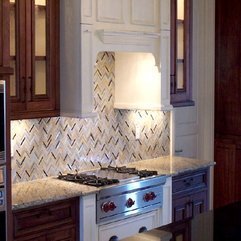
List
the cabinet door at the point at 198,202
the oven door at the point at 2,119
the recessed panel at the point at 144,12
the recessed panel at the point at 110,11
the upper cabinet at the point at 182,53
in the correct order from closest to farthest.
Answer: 1. the oven door at the point at 2,119
2. the recessed panel at the point at 110,11
3. the recessed panel at the point at 144,12
4. the cabinet door at the point at 198,202
5. the upper cabinet at the point at 182,53

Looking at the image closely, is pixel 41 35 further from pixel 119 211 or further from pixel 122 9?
pixel 119 211

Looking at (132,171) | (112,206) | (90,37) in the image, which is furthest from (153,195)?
(90,37)

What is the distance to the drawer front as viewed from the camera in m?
4.03

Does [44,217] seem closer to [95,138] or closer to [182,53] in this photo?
[95,138]

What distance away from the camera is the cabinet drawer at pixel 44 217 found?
351cm

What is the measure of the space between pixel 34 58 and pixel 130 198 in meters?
1.21

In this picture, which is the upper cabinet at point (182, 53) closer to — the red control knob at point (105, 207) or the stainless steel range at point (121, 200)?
the stainless steel range at point (121, 200)

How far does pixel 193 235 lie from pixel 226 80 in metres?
3.52

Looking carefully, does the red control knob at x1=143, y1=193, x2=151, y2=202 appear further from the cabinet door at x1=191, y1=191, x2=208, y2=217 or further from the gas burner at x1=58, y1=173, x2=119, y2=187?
the cabinet door at x1=191, y1=191, x2=208, y2=217

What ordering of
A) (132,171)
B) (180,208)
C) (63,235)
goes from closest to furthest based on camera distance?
(63,235) < (132,171) < (180,208)

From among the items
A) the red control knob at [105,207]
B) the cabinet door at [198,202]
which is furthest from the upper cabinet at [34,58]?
the cabinet door at [198,202]

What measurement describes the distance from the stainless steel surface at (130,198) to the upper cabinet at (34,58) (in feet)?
2.35

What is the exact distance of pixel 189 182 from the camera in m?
4.85

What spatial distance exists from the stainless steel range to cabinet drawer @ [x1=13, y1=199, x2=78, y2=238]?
0.10 m
